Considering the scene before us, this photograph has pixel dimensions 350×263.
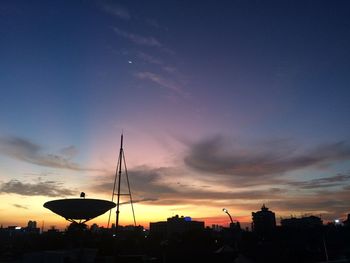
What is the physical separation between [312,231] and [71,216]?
15165cm

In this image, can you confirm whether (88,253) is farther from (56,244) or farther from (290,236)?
(290,236)

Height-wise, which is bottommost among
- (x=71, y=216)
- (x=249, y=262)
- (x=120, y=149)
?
(x=249, y=262)

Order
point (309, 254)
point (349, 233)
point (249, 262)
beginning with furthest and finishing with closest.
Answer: point (349, 233) < point (309, 254) < point (249, 262)

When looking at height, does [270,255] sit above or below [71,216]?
below

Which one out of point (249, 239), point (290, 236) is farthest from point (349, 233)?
point (249, 239)

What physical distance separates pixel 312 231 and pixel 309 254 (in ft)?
348

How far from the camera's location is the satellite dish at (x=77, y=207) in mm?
44634

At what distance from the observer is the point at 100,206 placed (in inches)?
1836

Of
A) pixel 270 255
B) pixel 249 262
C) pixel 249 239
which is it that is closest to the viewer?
pixel 249 262

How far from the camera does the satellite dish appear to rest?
1757 inches

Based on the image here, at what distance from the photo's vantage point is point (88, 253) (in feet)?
200

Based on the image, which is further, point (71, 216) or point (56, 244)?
point (56, 244)

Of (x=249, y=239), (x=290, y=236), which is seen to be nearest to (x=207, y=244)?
(x=249, y=239)

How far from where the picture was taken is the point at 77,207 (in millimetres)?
44906
